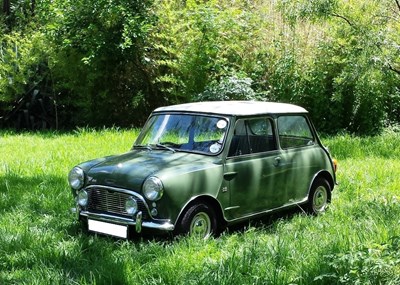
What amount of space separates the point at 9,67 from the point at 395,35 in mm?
9106

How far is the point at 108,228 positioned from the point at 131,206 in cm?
36

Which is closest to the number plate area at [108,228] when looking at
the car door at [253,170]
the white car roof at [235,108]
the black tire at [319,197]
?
the car door at [253,170]

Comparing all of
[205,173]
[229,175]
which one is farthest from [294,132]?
[205,173]

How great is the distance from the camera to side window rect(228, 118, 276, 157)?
592 cm

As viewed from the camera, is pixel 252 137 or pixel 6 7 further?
pixel 6 7

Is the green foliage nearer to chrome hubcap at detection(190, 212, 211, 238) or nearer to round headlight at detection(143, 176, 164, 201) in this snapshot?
chrome hubcap at detection(190, 212, 211, 238)

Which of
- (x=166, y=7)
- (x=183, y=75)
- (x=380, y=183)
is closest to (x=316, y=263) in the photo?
(x=380, y=183)

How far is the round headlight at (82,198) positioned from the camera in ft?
18.4

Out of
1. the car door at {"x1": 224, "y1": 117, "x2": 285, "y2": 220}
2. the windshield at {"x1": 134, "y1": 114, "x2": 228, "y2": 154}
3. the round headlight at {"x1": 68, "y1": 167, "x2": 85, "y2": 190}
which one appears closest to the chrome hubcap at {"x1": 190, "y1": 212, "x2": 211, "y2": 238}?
the car door at {"x1": 224, "y1": 117, "x2": 285, "y2": 220}

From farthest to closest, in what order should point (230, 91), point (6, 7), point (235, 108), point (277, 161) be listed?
point (6, 7) < point (230, 91) < point (277, 161) < point (235, 108)

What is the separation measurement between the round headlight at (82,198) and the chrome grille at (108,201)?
0.16 feet

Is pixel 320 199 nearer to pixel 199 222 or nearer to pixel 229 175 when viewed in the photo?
pixel 229 175

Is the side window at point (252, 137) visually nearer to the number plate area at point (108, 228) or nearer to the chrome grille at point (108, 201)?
the chrome grille at point (108, 201)

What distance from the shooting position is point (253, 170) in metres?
5.91
